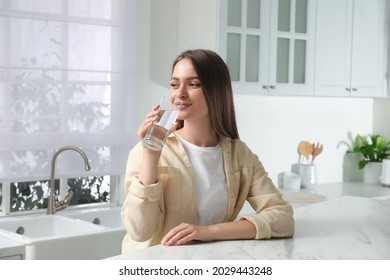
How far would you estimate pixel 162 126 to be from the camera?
1.53m

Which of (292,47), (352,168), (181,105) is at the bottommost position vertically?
(352,168)

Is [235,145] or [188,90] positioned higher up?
[188,90]

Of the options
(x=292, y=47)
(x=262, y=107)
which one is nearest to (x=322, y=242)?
(x=292, y=47)

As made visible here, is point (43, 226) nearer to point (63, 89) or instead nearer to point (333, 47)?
point (63, 89)

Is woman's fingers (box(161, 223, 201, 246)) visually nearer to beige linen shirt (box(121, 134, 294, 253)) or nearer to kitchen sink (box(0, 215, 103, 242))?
beige linen shirt (box(121, 134, 294, 253))

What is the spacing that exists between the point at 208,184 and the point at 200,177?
0.09ft

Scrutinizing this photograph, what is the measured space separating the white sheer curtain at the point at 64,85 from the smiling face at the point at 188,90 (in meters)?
1.55

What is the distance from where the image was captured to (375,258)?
4.61ft

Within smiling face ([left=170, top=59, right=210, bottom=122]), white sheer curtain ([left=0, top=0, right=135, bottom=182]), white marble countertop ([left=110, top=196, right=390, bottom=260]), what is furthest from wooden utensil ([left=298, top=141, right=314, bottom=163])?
smiling face ([left=170, top=59, right=210, bottom=122])

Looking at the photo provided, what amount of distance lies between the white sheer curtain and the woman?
1467 millimetres

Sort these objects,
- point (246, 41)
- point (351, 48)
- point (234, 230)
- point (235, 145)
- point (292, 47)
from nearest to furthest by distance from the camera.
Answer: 1. point (234, 230)
2. point (235, 145)
3. point (246, 41)
4. point (292, 47)
5. point (351, 48)

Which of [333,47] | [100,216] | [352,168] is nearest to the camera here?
[100,216]
